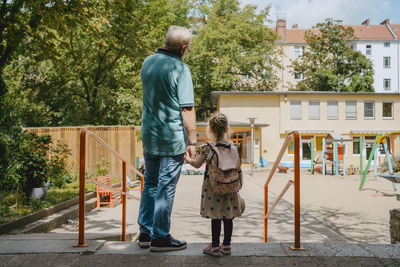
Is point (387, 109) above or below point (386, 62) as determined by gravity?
below

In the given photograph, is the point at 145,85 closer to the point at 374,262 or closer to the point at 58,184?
the point at 374,262

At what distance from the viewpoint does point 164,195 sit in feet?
10.7

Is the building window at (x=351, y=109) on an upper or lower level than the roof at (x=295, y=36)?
lower

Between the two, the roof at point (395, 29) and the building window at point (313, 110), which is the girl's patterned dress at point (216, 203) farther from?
the roof at point (395, 29)

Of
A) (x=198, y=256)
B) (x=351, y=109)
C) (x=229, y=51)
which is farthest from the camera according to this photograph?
(x=229, y=51)

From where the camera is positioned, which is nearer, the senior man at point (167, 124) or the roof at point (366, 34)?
the senior man at point (167, 124)

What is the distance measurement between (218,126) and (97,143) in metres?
12.1

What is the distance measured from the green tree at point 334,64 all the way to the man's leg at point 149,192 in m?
41.0

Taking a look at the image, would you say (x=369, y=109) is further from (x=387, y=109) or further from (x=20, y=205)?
(x=20, y=205)

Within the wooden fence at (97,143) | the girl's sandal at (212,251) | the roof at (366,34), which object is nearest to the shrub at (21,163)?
the girl's sandal at (212,251)

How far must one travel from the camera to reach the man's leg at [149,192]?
11.3 feet

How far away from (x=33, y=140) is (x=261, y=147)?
2373cm

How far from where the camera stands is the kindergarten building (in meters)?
30.6

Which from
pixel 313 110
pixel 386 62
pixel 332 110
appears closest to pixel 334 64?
pixel 332 110
